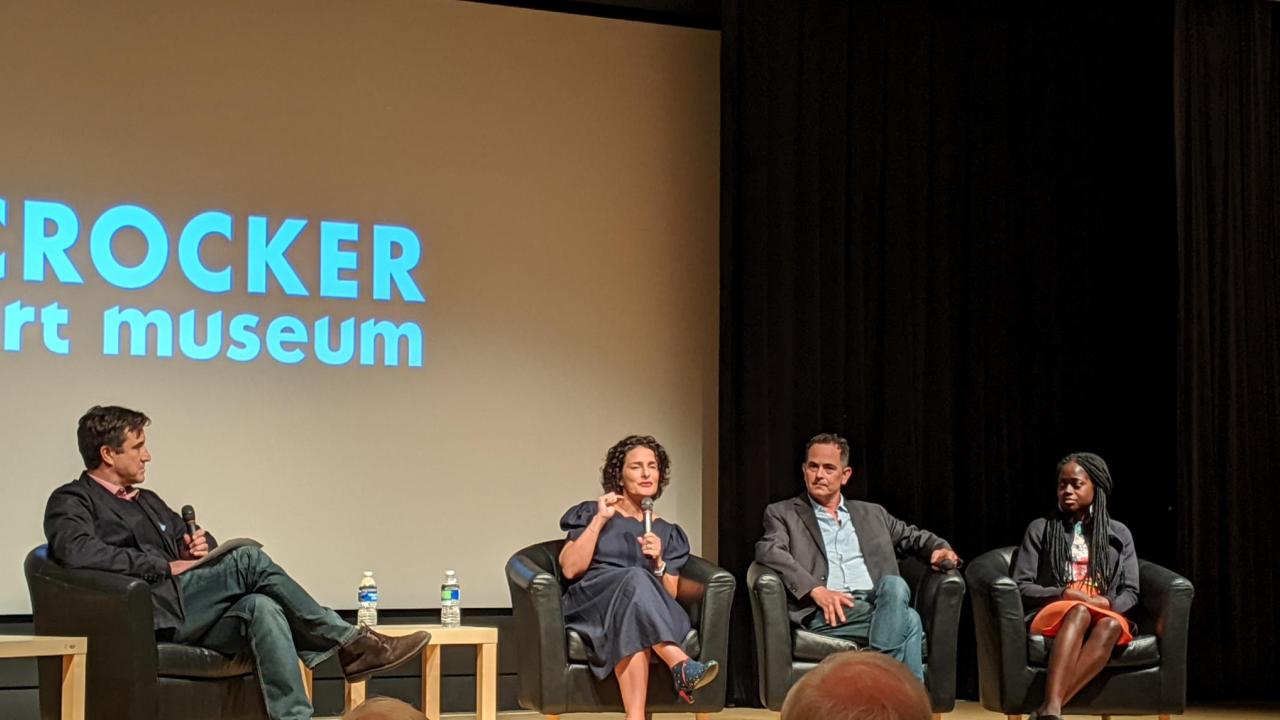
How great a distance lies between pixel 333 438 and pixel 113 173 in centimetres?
127

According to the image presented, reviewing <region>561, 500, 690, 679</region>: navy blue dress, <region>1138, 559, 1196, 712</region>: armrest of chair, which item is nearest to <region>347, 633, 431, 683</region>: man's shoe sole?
<region>561, 500, 690, 679</region>: navy blue dress

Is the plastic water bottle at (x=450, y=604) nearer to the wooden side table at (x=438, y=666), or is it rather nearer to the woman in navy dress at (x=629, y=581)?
the wooden side table at (x=438, y=666)

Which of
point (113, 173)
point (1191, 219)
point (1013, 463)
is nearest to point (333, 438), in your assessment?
point (113, 173)

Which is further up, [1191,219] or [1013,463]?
[1191,219]

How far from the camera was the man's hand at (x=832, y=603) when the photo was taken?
4.79 m

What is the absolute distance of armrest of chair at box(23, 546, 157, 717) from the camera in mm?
4074

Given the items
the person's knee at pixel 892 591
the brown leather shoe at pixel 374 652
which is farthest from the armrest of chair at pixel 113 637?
the person's knee at pixel 892 591

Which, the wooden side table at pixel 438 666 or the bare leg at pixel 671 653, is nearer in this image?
the bare leg at pixel 671 653

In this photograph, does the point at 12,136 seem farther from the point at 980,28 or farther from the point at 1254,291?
the point at 1254,291

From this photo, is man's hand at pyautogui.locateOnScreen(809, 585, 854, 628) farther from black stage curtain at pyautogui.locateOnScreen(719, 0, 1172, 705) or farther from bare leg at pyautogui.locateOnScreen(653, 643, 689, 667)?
black stage curtain at pyautogui.locateOnScreen(719, 0, 1172, 705)

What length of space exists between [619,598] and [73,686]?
1555mm

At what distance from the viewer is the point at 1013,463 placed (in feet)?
21.3

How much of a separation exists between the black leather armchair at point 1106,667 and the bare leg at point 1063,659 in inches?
3.2

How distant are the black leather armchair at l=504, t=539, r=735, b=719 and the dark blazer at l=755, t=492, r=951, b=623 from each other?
0.96ft
